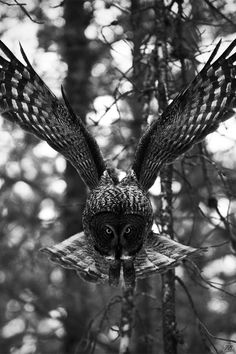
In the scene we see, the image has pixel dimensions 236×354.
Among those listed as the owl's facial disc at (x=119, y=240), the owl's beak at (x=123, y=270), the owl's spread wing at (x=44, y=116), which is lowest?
the owl's beak at (x=123, y=270)

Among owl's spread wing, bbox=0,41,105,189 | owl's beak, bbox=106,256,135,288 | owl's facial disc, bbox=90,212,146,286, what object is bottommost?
owl's beak, bbox=106,256,135,288

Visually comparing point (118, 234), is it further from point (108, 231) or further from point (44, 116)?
point (44, 116)

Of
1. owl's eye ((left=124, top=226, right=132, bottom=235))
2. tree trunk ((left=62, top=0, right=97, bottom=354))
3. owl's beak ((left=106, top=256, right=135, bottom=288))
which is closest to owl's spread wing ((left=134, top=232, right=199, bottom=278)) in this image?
owl's beak ((left=106, top=256, right=135, bottom=288))

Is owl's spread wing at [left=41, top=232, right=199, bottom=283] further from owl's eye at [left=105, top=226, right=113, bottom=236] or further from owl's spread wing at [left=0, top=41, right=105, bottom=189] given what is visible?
owl's spread wing at [left=0, top=41, right=105, bottom=189]

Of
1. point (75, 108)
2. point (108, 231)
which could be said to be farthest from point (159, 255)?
point (75, 108)

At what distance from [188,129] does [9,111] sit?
1.48 m

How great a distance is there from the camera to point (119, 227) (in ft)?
13.9

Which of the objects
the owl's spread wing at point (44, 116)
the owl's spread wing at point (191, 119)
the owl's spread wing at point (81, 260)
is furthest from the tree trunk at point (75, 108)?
the owl's spread wing at point (81, 260)

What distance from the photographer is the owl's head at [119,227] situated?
4.21m

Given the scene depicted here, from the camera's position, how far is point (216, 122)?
16.2ft

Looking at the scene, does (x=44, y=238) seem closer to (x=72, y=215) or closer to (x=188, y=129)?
(x=72, y=215)

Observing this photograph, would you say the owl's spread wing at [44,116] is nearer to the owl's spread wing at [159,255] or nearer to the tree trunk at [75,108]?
the owl's spread wing at [159,255]

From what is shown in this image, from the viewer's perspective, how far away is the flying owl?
168 inches

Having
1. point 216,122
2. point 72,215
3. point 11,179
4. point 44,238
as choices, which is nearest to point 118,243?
point 216,122
